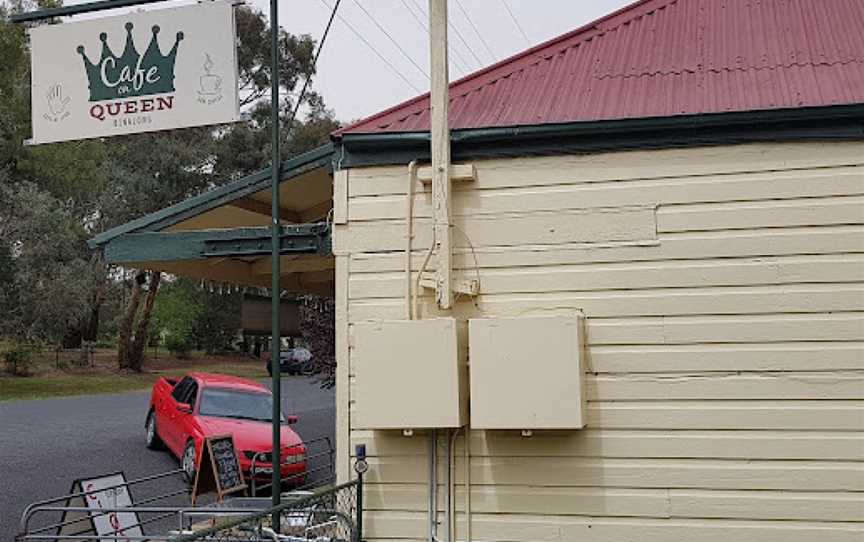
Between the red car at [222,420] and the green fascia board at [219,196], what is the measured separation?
564 cm

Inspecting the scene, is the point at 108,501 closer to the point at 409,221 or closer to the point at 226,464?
the point at 226,464

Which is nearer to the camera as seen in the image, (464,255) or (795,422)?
(795,422)

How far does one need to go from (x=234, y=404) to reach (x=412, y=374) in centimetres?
914

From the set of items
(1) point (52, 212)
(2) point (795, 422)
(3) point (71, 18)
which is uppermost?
(1) point (52, 212)

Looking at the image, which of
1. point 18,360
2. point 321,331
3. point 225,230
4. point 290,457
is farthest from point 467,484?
point 18,360

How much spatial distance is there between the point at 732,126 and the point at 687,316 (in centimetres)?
112

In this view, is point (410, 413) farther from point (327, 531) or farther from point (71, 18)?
point (71, 18)

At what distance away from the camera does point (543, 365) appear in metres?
5.27

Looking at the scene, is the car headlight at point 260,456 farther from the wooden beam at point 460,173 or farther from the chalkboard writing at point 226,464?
the wooden beam at point 460,173

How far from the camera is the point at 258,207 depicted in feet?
24.2

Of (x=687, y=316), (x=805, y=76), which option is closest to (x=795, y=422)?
(x=687, y=316)

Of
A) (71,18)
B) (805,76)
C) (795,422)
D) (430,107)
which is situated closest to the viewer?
(795,422)

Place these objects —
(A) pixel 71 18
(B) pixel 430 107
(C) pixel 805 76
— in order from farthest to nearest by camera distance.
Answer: (A) pixel 71 18 → (B) pixel 430 107 → (C) pixel 805 76

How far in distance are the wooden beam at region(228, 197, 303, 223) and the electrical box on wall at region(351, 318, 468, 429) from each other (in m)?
1.84
